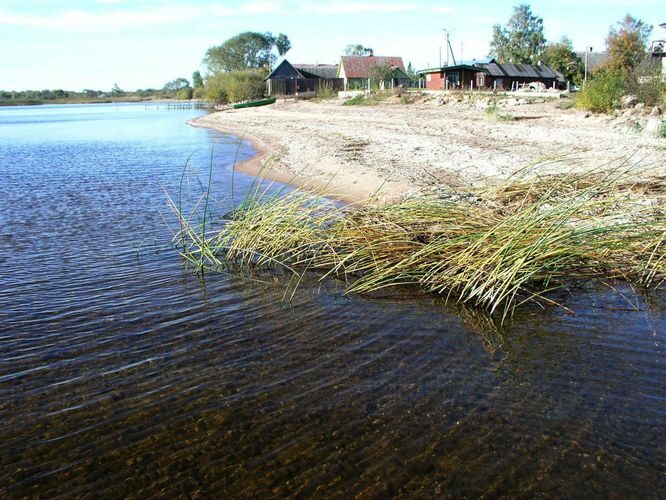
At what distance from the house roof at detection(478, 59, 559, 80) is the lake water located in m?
59.0

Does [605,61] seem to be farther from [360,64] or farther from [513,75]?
[360,64]

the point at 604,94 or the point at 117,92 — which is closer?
the point at 604,94

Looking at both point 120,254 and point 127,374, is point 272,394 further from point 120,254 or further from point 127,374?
point 120,254

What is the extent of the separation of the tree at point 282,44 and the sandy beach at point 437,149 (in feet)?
382

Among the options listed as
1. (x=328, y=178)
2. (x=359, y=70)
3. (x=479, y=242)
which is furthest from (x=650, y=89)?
(x=359, y=70)

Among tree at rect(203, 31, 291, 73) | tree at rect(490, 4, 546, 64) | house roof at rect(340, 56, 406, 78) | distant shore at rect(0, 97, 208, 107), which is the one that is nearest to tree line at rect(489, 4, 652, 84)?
tree at rect(490, 4, 546, 64)

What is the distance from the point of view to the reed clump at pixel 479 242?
6.13 metres

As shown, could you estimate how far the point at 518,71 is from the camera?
62312 millimetres

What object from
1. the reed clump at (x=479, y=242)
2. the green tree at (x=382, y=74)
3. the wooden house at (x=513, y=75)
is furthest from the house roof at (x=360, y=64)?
the reed clump at (x=479, y=242)

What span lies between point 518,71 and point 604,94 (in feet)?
142

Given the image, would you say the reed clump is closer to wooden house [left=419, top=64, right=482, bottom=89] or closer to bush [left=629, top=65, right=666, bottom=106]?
bush [left=629, top=65, right=666, bottom=106]

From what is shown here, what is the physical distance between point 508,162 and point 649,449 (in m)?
10.0

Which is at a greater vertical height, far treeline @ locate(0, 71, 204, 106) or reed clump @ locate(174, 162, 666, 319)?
far treeline @ locate(0, 71, 204, 106)

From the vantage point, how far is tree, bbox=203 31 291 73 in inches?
4700
